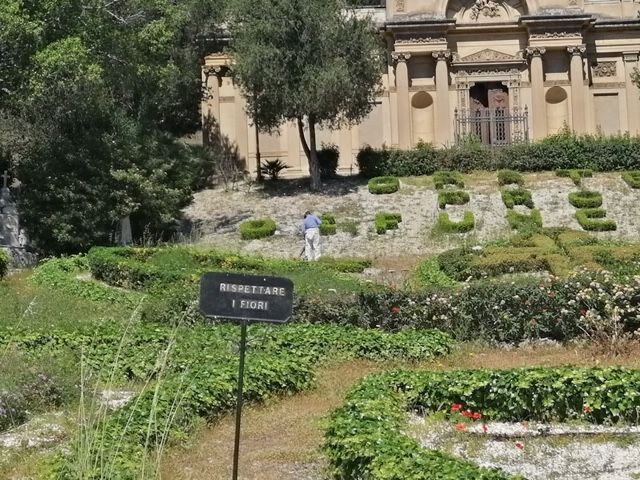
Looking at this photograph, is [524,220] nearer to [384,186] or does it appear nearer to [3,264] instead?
[384,186]

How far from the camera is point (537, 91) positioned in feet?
117

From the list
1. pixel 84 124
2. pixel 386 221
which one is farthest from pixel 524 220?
pixel 84 124

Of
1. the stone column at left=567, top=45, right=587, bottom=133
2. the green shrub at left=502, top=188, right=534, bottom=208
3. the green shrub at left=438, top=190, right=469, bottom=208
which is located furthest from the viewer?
the stone column at left=567, top=45, right=587, bottom=133

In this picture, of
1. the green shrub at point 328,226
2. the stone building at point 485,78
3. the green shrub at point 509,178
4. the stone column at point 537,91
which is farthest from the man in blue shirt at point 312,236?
the stone column at point 537,91

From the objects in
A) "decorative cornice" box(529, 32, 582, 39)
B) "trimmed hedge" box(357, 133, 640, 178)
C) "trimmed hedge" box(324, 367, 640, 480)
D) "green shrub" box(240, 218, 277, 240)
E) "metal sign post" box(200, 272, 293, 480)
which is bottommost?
"trimmed hedge" box(324, 367, 640, 480)

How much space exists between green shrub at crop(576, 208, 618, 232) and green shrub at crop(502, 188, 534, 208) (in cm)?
153

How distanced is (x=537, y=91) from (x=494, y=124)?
91.0 inches

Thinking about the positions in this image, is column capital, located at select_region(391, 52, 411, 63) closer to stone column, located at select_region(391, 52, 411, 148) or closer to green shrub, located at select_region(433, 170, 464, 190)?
stone column, located at select_region(391, 52, 411, 148)

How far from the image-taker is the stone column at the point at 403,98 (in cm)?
3553

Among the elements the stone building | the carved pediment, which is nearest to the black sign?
the stone building

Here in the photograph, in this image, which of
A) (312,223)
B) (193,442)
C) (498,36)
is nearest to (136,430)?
(193,442)

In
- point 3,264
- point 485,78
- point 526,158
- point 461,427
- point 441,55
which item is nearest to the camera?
point 461,427

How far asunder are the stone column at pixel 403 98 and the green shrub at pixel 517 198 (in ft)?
31.8

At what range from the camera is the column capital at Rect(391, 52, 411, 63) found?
35.4m
